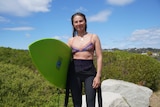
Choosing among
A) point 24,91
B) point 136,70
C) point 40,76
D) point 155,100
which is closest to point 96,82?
point 24,91

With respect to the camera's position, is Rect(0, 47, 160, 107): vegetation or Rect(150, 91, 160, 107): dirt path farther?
A: Rect(150, 91, 160, 107): dirt path

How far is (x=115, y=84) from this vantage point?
7.20 m

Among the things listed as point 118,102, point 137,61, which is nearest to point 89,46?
point 118,102

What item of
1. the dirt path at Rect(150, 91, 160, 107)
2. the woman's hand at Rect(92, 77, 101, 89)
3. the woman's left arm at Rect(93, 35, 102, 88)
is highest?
the woman's left arm at Rect(93, 35, 102, 88)

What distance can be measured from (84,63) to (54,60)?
0.47 metres

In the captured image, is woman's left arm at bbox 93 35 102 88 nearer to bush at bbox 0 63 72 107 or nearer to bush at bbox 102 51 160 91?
bush at bbox 0 63 72 107

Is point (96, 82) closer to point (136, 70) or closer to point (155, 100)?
point (155, 100)

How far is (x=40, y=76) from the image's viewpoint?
707 cm

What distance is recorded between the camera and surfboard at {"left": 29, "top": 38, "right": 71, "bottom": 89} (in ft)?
12.2

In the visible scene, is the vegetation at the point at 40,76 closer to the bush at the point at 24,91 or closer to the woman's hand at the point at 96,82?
the bush at the point at 24,91

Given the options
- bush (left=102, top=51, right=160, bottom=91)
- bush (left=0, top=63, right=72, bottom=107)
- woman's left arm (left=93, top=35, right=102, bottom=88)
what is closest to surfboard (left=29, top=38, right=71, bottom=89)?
woman's left arm (left=93, top=35, right=102, bottom=88)

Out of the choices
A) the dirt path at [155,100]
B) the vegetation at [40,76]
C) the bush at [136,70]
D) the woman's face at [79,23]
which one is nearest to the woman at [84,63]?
the woman's face at [79,23]

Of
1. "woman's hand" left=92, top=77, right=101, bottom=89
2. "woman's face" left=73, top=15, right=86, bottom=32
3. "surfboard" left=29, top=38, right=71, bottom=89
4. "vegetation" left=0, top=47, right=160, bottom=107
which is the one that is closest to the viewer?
"woman's hand" left=92, top=77, right=101, bottom=89

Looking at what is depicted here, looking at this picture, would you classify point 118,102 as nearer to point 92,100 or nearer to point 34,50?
point 92,100
